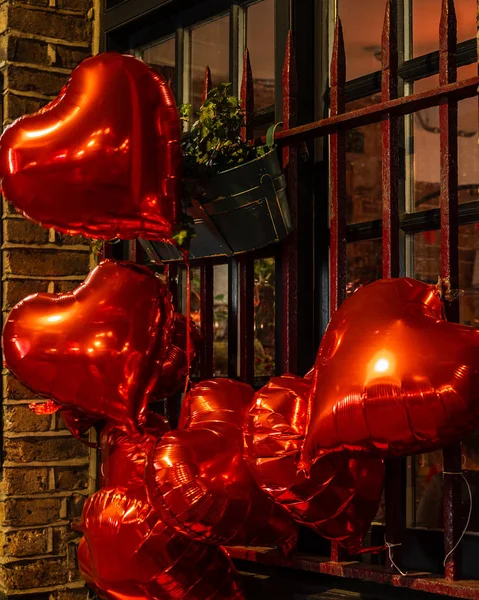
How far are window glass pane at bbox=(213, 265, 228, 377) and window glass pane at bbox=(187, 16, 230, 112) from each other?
1.58 feet

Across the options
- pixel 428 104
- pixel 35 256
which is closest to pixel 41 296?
pixel 35 256

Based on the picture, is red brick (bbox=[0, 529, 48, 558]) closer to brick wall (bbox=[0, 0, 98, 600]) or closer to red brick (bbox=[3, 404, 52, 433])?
brick wall (bbox=[0, 0, 98, 600])

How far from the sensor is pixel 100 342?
1.70 metres

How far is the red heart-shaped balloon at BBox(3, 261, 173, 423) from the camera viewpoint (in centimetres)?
171

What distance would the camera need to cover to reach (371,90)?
1.86 meters

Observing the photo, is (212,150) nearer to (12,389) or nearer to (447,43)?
(447,43)

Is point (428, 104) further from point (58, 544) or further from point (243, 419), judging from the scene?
point (58, 544)

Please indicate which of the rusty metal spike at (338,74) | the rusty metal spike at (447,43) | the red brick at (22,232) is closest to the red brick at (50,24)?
the red brick at (22,232)

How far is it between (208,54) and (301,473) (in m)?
1.28

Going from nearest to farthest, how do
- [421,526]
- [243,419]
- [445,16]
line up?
[445,16]
[243,419]
[421,526]

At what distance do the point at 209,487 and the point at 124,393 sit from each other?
0.93 feet

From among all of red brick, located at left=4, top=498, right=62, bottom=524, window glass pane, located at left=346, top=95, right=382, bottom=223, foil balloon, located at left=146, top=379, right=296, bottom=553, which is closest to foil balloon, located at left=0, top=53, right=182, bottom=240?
foil balloon, located at left=146, top=379, right=296, bottom=553

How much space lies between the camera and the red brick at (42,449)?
2.40m

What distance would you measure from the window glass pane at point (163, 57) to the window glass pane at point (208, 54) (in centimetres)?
7
